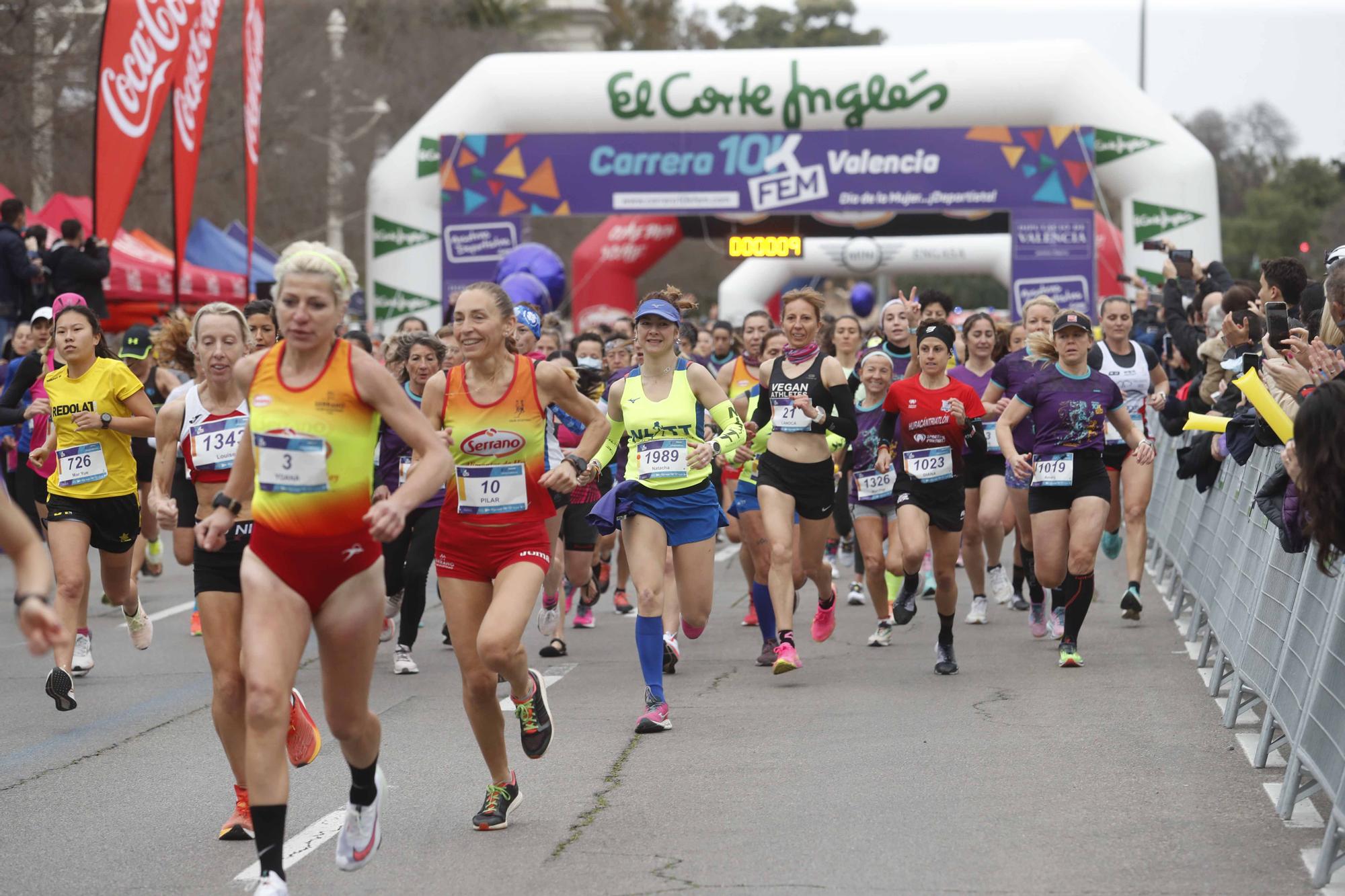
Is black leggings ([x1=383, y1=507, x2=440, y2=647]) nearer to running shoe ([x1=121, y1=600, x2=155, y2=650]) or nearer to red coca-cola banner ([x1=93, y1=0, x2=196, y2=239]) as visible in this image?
running shoe ([x1=121, y1=600, x2=155, y2=650])

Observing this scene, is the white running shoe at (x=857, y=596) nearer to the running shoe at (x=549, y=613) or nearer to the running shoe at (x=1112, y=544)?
the running shoe at (x=1112, y=544)

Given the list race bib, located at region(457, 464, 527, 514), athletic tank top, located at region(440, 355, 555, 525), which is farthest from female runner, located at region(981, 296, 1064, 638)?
race bib, located at region(457, 464, 527, 514)

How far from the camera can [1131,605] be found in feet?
38.6

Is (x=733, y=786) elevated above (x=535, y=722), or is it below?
below

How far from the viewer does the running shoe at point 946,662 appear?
388 inches

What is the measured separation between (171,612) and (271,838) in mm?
8472

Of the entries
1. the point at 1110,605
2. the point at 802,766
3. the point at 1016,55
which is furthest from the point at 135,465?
the point at 1016,55

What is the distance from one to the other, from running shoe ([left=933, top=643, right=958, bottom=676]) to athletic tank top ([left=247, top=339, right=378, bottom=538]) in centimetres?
520

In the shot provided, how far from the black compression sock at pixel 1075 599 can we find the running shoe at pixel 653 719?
2.73 m

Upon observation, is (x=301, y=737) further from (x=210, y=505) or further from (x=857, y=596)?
(x=857, y=596)

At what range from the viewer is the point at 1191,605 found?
12367 millimetres

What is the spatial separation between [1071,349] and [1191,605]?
3.10 metres

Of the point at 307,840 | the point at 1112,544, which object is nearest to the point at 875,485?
the point at 1112,544

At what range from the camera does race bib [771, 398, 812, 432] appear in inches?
389
